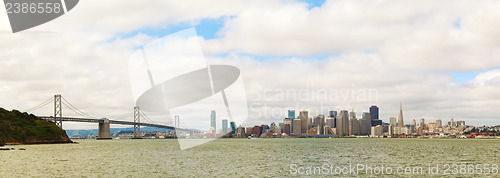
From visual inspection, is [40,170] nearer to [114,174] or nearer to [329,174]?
[114,174]

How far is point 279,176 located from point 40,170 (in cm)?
2867

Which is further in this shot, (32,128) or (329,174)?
(32,128)

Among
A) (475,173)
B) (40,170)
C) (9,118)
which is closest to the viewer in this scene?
(475,173)

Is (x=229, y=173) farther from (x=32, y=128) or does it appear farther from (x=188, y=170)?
(x=32, y=128)

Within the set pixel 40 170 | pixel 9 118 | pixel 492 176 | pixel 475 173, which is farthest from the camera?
pixel 9 118

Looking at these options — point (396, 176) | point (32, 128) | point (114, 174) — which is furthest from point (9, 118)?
point (396, 176)

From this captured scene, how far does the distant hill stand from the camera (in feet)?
445

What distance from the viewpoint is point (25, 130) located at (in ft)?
477

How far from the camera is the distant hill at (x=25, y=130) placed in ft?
445

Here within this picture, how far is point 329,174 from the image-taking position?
48.8 meters

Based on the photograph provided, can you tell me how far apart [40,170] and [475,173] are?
50.1 meters

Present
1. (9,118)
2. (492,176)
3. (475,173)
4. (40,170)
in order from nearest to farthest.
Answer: (492,176) → (475,173) → (40,170) → (9,118)

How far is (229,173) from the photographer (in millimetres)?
49156

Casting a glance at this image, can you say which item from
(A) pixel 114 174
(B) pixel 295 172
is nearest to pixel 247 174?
(B) pixel 295 172
